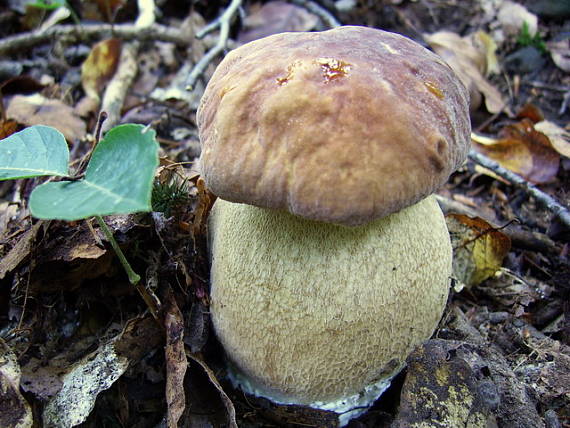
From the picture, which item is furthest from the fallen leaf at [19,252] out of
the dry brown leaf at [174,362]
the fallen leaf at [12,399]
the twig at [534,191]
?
the twig at [534,191]

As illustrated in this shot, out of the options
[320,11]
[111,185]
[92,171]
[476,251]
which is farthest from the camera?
[320,11]

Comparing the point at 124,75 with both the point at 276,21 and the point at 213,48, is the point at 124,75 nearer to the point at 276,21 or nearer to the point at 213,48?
the point at 213,48

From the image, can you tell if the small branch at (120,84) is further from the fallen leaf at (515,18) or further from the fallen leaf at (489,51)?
the fallen leaf at (515,18)

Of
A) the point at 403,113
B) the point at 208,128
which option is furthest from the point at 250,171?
the point at 403,113

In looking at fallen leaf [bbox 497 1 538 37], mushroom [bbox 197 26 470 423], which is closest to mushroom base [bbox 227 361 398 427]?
mushroom [bbox 197 26 470 423]

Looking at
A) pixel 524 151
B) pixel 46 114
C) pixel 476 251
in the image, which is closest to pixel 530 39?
pixel 524 151
